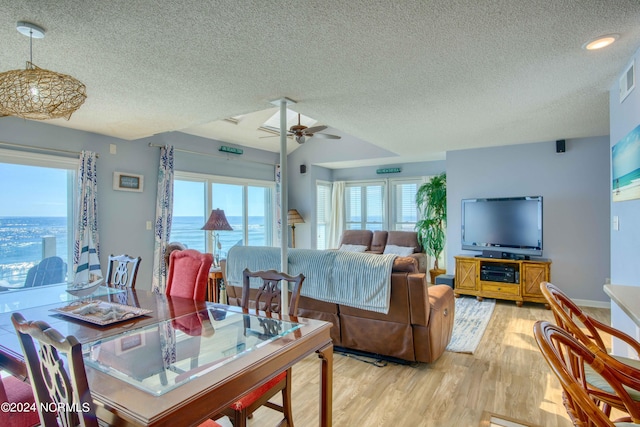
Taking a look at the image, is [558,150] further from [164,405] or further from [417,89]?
[164,405]

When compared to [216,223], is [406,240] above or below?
below

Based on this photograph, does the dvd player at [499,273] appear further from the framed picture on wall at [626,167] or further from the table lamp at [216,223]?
the table lamp at [216,223]

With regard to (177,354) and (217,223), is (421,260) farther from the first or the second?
(177,354)

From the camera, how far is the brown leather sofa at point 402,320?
2756 millimetres

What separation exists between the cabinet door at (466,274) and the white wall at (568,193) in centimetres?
105

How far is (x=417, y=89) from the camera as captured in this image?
2850 millimetres

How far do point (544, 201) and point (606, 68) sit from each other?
10.1 feet

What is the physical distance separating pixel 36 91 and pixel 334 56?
1.74 metres

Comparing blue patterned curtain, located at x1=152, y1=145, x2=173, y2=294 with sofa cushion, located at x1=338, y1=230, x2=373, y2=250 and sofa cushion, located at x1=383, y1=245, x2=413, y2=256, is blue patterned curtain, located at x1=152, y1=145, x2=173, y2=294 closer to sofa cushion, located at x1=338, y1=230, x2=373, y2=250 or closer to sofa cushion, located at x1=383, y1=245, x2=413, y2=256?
sofa cushion, located at x1=338, y1=230, x2=373, y2=250

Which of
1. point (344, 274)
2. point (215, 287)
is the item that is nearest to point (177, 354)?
point (344, 274)

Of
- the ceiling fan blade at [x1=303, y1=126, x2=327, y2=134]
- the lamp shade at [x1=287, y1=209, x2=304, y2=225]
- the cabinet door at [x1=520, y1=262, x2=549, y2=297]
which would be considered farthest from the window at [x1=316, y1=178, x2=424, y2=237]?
the ceiling fan blade at [x1=303, y1=126, x2=327, y2=134]

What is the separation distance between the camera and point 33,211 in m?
3.84

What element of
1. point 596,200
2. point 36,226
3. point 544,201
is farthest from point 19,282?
point 596,200

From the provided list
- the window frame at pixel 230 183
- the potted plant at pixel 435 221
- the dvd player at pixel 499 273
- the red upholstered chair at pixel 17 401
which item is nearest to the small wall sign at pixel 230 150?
the window frame at pixel 230 183
